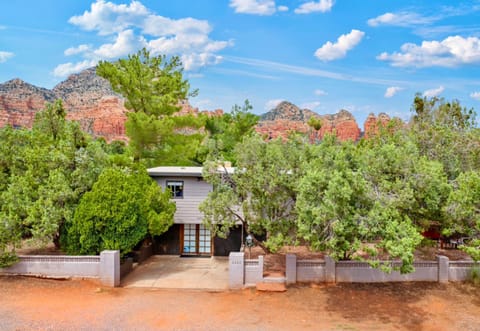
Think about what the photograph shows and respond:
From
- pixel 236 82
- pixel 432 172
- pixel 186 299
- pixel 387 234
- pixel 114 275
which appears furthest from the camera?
pixel 236 82

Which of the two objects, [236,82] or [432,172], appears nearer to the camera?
[432,172]

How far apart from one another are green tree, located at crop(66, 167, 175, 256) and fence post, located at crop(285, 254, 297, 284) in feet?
17.3

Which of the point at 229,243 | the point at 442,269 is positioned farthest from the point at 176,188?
the point at 442,269

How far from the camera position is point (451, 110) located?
22.8 metres

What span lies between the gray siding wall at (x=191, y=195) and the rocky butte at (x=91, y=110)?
2467 inches

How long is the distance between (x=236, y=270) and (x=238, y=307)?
1608mm

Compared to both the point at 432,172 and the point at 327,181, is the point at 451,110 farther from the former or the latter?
the point at 327,181

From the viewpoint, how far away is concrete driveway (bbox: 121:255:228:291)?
13477 mm

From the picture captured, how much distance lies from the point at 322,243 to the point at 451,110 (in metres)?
17.0

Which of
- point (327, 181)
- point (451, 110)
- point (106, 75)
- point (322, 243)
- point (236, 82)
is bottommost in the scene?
point (322, 243)

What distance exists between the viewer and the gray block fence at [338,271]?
42.1 feet

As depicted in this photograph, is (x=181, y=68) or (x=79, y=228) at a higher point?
(x=181, y=68)

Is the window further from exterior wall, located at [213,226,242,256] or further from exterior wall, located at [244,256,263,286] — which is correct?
exterior wall, located at [244,256,263,286]

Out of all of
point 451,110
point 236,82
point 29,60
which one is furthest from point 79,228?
point 29,60
